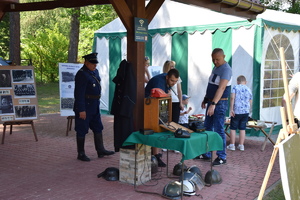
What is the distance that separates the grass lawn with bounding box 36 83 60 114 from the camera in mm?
13745

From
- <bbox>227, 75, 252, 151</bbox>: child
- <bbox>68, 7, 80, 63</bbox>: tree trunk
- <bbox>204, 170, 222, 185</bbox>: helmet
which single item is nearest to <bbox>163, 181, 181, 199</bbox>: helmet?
<bbox>204, 170, 222, 185</bbox>: helmet

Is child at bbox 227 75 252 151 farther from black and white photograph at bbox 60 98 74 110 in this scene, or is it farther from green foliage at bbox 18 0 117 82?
green foliage at bbox 18 0 117 82

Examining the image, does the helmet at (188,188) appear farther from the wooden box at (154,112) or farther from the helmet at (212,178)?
the wooden box at (154,112)

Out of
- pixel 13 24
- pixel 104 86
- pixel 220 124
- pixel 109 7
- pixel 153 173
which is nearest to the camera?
pixel 153 173

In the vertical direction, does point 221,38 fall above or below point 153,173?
above

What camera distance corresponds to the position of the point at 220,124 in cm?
595

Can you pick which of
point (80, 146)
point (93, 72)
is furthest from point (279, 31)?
point (80, 146)

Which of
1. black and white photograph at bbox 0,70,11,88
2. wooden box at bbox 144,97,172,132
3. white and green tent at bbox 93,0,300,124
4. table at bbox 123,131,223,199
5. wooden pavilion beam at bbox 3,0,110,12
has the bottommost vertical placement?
table at bbox 123,131,223,199

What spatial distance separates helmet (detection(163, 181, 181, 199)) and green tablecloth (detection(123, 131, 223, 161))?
525mm

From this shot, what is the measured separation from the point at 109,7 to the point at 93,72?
12.9m

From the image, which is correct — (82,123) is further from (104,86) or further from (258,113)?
(104,86)

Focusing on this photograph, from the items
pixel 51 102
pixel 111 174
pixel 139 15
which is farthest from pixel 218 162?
pixel 51 102

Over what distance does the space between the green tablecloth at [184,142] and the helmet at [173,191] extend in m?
0.53

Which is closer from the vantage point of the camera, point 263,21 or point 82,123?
point 82,123
